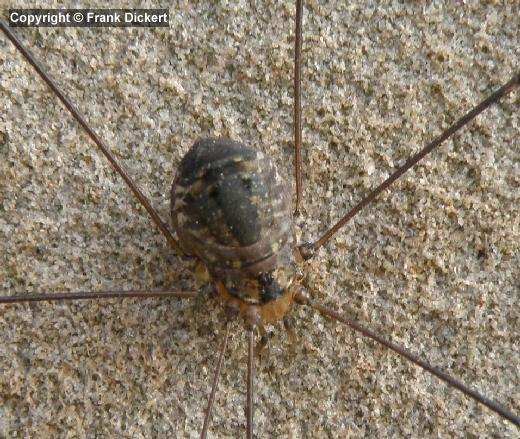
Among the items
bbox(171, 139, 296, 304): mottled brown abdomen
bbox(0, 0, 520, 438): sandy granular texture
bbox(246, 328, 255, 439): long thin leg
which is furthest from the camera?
bbox(0, 0, 520, 438): sandy granular texture

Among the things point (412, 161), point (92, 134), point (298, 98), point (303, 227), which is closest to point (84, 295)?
point (92, 134)

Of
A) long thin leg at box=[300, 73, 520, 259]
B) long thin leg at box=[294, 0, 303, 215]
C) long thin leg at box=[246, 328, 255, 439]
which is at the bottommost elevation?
long thin leg at box=[246, 328, 255, 439]

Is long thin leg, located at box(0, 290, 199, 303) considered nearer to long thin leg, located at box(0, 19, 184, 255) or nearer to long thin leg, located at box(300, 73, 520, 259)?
long thin leg, located at box(0, 19, 184, 255)

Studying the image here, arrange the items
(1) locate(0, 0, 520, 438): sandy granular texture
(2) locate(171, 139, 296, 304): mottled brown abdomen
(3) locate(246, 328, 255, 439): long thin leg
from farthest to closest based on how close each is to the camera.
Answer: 1. (1) locate(0, 0, 520, 438): sandy granular texture
2. (3) locate(246, 328, 255, 439): long thin leg
3. (2) locate(171, 139, 296, 304): mottled brown abdomen

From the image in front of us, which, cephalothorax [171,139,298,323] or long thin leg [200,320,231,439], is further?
long thin leg [200,320,231,439]

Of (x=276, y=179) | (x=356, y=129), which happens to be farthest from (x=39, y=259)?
(x=356, y=129)

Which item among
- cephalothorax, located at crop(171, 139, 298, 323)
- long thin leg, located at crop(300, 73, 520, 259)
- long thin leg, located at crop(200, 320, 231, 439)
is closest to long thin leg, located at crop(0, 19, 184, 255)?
cephalothorax, located at crop(171, 139, 298, 323)

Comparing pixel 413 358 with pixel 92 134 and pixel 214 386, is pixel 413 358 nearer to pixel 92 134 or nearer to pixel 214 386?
pixel 214 386

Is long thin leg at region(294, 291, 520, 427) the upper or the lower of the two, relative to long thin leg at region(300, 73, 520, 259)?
lower
